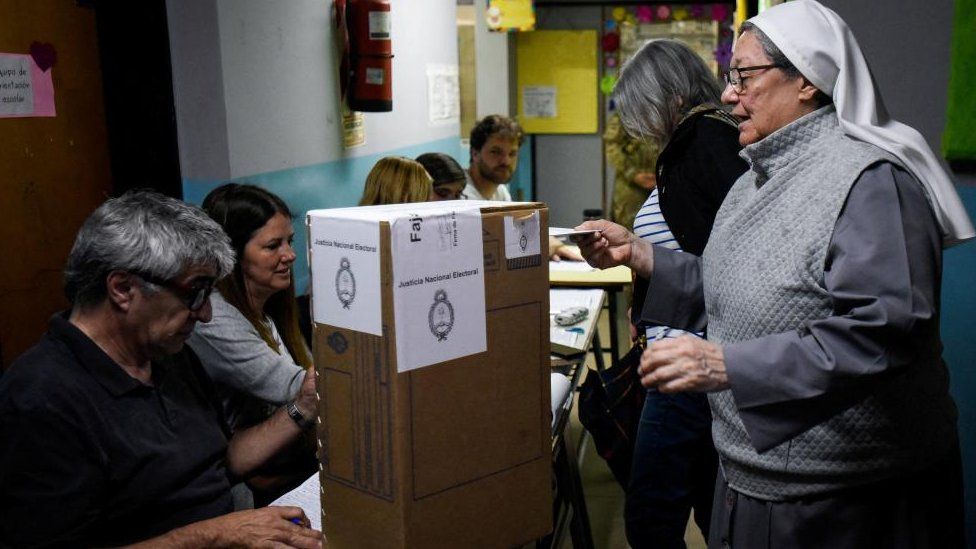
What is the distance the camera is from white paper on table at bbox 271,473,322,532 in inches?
62.3

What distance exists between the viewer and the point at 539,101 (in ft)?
24.8

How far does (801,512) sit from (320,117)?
8.00 ft

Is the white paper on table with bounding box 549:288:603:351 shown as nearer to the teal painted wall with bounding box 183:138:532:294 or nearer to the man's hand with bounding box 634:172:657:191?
the teal painted wall with bounding box 183:138:532:294

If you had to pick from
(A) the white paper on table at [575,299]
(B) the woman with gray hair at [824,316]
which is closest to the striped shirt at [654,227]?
(B) the woman with gray hair at [824,316]

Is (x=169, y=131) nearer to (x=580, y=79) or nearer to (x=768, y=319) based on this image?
(x=768, y=319)

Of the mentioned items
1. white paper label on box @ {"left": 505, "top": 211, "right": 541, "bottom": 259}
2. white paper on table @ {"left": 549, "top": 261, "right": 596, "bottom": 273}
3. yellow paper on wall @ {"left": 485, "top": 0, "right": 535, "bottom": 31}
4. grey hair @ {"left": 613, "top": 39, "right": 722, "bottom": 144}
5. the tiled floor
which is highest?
yellow paper on wall @ {"left": 485, "top": 0, "right": 535, "bottom": 31}

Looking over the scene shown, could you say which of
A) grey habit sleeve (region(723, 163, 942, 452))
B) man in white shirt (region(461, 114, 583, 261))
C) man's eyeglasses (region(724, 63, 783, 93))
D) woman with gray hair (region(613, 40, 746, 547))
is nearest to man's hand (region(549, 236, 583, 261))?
man in white shirt (region(461, 114, 583, 261))

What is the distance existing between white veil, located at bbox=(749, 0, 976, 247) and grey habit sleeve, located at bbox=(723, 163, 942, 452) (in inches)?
1.7

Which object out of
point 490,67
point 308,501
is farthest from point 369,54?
point 490,67

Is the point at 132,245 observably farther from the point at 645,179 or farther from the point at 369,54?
the point at 645,179

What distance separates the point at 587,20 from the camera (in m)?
7.38

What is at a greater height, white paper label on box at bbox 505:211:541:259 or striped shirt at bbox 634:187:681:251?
white paper label on box at bbox 505:211:541:259

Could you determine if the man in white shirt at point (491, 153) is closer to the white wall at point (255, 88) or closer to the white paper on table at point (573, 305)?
the white wall at point (255, 88)

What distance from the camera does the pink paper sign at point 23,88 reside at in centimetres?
203
